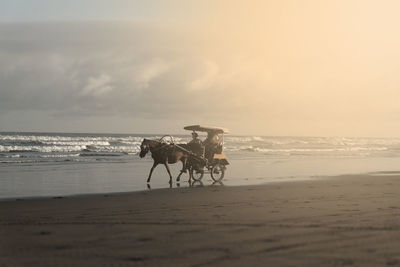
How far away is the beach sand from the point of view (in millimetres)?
5648

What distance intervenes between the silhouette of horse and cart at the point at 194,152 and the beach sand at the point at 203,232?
21.7 feet

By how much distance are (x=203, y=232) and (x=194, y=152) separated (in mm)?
12197

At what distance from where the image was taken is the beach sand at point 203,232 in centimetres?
565

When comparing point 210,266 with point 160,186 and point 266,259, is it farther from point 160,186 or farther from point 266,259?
point 160,186

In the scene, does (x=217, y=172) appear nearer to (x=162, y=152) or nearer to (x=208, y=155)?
(x=208, y=155)

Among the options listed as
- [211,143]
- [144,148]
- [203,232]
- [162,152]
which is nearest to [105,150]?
[211,143]

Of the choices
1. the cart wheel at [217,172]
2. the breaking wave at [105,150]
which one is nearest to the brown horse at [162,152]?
the cart wheel at [217,172]

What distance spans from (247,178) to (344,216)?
12015mm

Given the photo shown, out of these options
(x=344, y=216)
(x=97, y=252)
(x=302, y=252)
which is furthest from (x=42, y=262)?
(x=344, y=216)

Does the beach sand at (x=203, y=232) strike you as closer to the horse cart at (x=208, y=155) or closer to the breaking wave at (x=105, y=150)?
the horse cart at (x=208, y=155)

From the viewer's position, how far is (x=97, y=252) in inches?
234

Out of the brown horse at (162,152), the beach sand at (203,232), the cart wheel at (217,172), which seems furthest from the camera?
the cart wheel at (217,172)

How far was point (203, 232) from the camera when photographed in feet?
23.8

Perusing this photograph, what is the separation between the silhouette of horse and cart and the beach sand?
6615 mm
